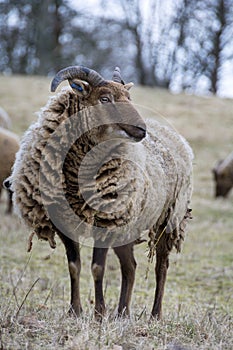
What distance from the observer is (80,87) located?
4410mm

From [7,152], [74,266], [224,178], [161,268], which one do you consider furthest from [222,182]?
[74,266]

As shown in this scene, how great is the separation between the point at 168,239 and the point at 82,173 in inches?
50.2

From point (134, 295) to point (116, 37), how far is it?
26820 millimetres

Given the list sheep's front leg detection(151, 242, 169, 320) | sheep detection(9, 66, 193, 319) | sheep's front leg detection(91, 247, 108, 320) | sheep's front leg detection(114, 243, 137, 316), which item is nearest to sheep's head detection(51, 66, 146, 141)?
sheep detection(9, 66, 193, 319)

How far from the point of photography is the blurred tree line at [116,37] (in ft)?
93.8

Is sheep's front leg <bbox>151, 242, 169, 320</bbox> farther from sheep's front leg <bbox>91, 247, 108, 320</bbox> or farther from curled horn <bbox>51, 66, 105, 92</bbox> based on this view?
curled horn <bbox>51, 66, 105, 92</bbox>

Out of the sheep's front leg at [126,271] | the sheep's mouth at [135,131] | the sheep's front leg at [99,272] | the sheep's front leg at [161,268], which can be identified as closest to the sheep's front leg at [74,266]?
the sheep's front leg at [99,272]

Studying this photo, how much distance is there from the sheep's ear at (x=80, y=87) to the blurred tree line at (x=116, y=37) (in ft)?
80.6

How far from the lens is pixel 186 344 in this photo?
3.53 meters

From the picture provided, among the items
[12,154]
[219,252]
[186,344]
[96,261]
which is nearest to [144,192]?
[96,261]

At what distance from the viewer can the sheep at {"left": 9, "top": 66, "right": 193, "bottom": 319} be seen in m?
4.33

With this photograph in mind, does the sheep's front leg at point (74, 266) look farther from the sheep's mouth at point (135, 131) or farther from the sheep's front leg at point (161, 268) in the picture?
the sheep's mouth at point (135, 131)

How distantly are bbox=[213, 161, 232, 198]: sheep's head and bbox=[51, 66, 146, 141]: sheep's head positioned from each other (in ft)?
33.1

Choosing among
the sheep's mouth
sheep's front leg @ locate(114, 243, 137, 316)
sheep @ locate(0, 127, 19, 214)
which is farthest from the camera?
sheep @ locate(0, 127, 19, 214)
